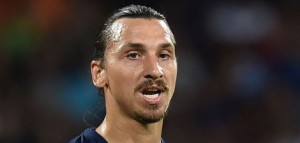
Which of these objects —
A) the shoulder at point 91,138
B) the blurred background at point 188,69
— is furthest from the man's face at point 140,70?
the blurred background at point 188,69

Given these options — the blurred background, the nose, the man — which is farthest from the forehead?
the blurred background

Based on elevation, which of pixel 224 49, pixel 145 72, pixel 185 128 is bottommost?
pixel 185 128

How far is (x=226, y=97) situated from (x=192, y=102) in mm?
335

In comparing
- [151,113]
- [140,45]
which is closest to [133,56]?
[140,45]

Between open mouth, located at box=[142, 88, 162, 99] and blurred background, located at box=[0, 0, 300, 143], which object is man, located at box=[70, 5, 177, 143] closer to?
open mouth, located at box=[142, 88, 162, 99]

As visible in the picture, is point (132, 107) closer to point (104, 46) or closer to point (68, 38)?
point (104, 46)

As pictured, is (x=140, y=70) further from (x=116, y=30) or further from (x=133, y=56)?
(x=116, y=30)

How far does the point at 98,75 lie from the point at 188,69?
2.80 metres

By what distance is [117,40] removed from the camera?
99.3 inches

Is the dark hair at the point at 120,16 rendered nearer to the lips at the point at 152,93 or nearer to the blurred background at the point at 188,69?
the lips at the point at 152,93

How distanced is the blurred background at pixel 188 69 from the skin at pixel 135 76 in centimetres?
234

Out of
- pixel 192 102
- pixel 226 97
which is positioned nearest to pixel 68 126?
pixel 192 102

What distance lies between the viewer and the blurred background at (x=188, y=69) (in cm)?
502

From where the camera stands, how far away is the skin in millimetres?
2420
